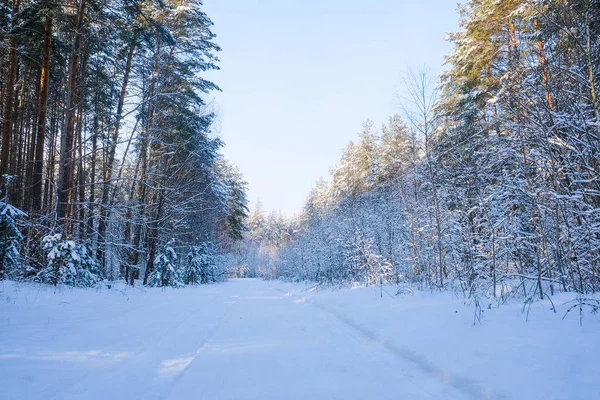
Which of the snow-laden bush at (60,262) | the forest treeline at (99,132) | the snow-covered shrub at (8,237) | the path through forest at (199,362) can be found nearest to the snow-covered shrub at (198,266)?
the forest treeline at (99,132)

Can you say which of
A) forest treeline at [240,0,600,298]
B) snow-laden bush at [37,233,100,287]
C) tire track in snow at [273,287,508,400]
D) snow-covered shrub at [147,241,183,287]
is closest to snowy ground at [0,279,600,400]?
tire track in snow at [273,287,508,400]

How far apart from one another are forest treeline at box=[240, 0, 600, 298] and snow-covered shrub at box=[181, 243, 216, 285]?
11.0m

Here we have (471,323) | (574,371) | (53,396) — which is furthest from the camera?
(471,323)

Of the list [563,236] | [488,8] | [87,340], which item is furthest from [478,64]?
[87,340]

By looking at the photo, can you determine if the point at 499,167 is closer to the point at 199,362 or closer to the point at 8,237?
the point at 199,362

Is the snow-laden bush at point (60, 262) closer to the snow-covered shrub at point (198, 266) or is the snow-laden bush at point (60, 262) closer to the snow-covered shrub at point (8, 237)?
the snow-covered shrub at point (8, 237)

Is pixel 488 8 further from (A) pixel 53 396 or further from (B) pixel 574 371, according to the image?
(A) pixel 53 396

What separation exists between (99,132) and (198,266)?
19.5m

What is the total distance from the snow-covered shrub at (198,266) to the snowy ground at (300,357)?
1895 cm

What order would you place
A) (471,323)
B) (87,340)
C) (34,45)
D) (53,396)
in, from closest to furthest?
(53,396), (87,340), (471,323), (34,45)

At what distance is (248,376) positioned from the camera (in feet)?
10.5

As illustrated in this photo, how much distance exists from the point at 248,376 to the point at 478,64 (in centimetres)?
1491

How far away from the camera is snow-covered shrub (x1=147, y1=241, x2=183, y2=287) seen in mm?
16859

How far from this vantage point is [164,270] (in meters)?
17.1
